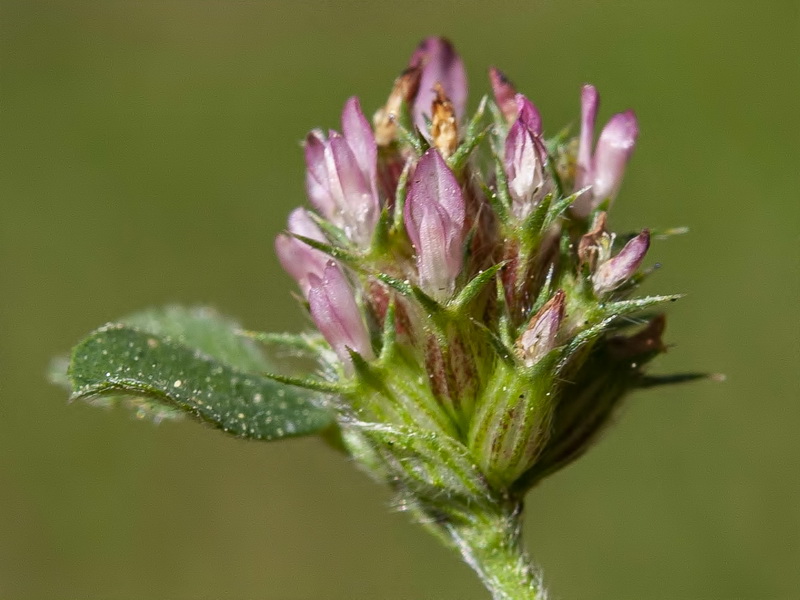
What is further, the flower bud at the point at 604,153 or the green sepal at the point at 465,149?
the flower bud at the point at 604,153

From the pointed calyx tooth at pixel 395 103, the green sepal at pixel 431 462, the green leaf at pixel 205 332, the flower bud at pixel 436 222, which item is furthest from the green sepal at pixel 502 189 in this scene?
the green leaf at pixel 205 332

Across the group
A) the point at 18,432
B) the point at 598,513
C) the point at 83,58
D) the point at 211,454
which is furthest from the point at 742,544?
the point at 83,58

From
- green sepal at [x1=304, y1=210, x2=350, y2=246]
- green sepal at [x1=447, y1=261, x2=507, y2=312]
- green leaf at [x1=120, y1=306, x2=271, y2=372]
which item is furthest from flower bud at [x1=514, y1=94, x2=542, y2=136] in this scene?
green leaf at [x1=120, y1=306, x2=271, y2=372]

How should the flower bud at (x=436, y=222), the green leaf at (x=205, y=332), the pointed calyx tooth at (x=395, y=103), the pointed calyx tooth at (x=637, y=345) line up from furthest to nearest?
the green leaf at (x=205, y=332) → the pointed calyx tooth at (x=395, y=103) → the pointed calyx tooth at (x=637, y=345) → the flower bud at (x=436, y=222)

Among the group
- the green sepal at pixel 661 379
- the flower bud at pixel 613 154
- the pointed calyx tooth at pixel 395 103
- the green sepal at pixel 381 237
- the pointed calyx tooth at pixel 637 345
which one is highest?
the pointed calyx tooth at pixel 395 103

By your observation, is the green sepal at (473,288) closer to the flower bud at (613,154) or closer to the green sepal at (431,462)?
the green sepal at (431,462)

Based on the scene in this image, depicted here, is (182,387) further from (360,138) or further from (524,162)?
(524,162)

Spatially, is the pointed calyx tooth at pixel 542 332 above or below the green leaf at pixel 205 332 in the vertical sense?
below
